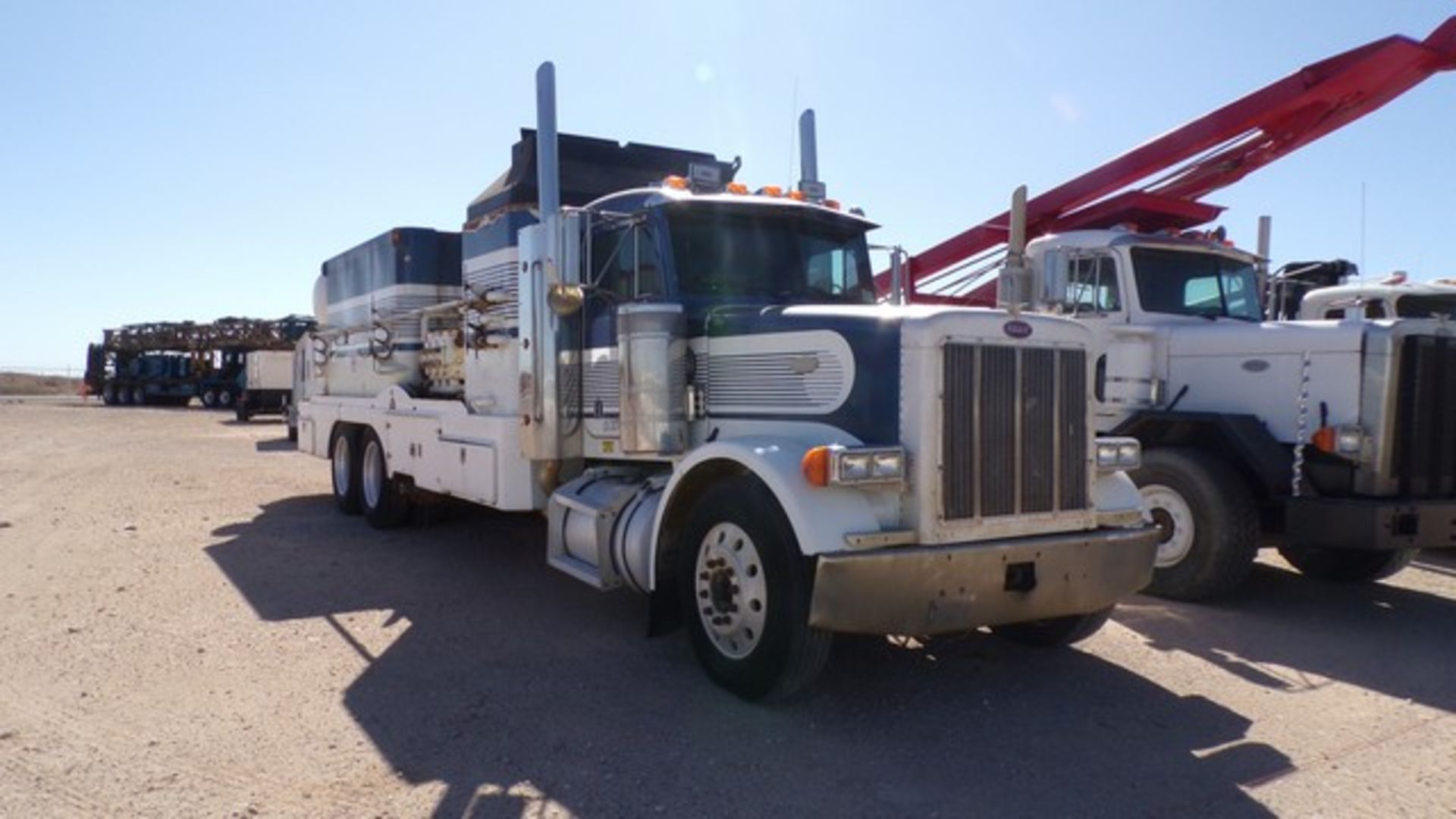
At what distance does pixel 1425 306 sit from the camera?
9.41 m

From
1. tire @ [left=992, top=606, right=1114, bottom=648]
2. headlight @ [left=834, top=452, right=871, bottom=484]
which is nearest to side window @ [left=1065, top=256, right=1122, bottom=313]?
tire @ [left=992, top=606, right=1114, bottom=648]

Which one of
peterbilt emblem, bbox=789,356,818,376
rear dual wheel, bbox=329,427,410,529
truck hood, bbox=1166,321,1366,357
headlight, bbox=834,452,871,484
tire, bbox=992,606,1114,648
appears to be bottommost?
tire, bbox=992,606,1114,648

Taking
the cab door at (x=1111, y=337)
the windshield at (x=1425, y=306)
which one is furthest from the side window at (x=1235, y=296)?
the windshield at (x=1425, y=306)

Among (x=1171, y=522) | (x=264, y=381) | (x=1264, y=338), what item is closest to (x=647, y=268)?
(x=1171, y=522)

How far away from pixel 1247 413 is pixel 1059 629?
8.89ft

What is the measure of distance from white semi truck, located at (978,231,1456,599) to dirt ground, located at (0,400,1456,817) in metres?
0.56

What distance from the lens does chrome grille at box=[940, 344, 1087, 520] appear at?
4.40 meters

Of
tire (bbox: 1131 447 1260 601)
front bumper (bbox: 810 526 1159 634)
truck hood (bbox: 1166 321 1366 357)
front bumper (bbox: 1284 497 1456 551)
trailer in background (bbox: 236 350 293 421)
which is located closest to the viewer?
front bumper (bbox: 810 526 1159 634)

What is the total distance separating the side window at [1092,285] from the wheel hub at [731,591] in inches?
172

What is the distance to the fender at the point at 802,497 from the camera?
4168 millimetres

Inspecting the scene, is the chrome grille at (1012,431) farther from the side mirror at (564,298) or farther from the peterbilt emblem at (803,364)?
the side mirror at (564,298)

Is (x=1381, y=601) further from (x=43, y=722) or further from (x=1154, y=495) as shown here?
(x=43, y=722)

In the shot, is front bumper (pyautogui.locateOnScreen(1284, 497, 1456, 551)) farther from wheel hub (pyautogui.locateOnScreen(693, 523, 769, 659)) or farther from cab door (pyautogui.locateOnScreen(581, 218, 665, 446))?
cab door (pyautogui.locateOnScreen(581, 218, 665, 446))

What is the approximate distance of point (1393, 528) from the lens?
239 inches
